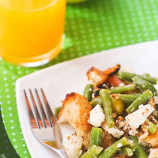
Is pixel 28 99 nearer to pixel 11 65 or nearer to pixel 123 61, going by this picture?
pixel 11 65

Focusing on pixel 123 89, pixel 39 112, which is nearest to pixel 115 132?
pixel 123 89

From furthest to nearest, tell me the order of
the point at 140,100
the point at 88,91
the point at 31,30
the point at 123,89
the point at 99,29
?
the point at 99,29 → the point at 31,30 → the point at 88,91 → the point at 123,89 → the point at 140,100

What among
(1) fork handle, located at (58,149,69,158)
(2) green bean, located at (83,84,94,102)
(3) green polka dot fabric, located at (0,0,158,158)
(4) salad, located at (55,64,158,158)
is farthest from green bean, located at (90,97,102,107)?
(3) green polka dot fabric, located at (0,0,158,158)

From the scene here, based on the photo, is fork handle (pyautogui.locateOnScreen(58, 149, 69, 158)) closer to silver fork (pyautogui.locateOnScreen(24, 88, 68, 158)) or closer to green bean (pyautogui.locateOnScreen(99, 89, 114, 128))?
silver fork (pyautogui.locateOnScreen(24, 88, 68, 158))

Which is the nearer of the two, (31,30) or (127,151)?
(127,151)

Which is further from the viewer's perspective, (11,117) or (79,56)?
(79,56)

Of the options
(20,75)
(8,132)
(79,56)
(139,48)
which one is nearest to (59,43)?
(79,56)

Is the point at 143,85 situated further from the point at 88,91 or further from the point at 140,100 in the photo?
the point at 88,91
